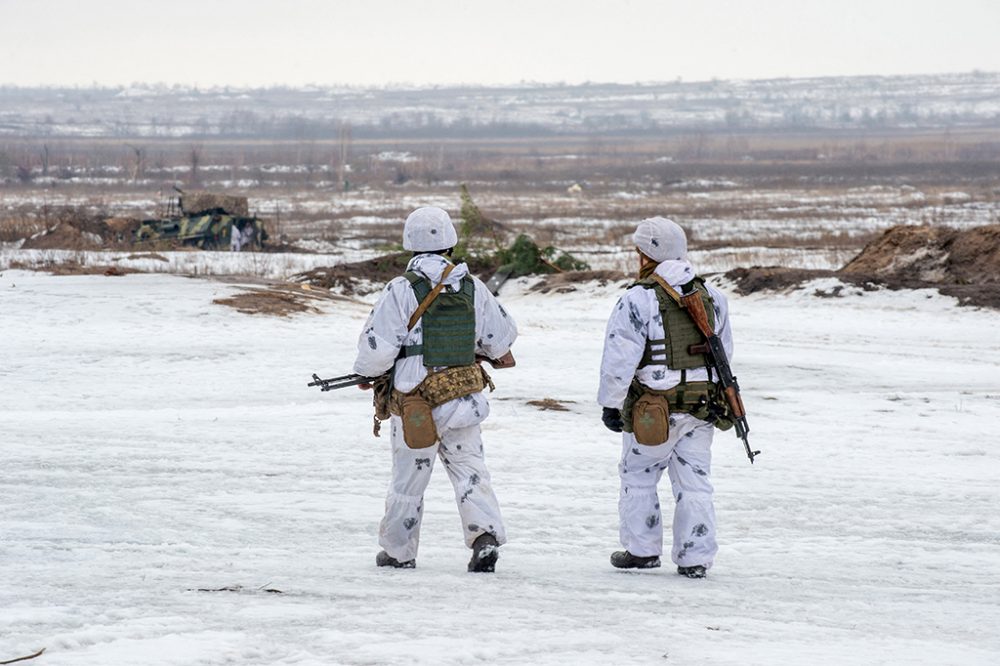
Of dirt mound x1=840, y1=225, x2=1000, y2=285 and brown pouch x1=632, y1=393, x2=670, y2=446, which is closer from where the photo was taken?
brown pouch x1=632, y1=393, x2=670, y2=446

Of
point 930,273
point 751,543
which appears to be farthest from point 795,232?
point 751,543

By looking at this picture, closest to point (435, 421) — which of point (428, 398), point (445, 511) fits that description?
point (428, 398)

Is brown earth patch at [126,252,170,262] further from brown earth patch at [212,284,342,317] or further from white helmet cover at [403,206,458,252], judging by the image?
white helmet cover at [403,206,458,252]

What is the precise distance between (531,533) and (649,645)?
292cm

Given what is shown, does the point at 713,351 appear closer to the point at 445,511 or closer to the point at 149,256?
the point at 445,511

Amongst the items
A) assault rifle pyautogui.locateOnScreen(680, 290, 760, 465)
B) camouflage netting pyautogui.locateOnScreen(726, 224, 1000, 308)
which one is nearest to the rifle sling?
assault rifle pyautogui.locateOnScreen(680, 290, 760, 465)

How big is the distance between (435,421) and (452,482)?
31cm

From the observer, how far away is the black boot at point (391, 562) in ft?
23.7

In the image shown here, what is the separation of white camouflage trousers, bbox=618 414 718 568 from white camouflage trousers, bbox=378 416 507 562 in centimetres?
66

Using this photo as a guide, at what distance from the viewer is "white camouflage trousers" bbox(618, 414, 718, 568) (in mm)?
7148

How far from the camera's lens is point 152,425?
472 inches

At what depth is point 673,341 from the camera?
7082mm

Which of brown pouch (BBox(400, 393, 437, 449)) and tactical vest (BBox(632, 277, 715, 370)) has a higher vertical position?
tactical vest (BBox(632, 277, 715, 370))

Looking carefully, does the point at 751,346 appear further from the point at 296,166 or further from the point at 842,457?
the point at 296,166
